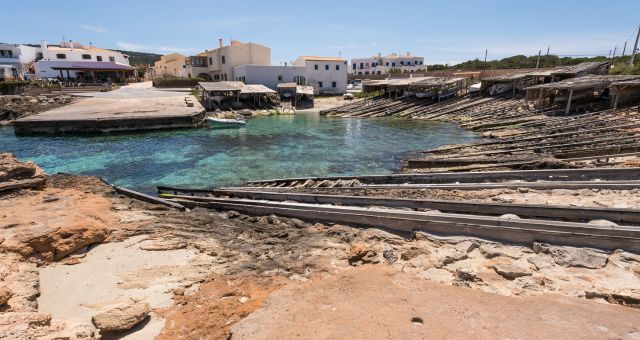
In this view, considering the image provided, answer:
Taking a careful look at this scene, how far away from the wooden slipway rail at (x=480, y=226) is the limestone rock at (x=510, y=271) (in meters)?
1.21

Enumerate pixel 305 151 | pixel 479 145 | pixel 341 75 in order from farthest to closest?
pixel 341 75 → pixel 305 151 → pixel 479 145

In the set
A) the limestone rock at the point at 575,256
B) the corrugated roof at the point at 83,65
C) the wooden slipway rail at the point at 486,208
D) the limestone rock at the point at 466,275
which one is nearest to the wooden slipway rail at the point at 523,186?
the wooden slipway rail at the point at 486,208

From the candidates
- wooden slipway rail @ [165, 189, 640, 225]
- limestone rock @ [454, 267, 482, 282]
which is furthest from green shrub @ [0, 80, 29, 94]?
limestone rock @ [454, 267, 482, 282]

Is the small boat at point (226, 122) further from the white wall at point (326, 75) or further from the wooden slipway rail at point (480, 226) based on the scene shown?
the wooden slipway rail at point (480, 226)

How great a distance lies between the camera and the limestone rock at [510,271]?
670 cm

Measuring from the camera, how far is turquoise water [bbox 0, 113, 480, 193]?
1964cm

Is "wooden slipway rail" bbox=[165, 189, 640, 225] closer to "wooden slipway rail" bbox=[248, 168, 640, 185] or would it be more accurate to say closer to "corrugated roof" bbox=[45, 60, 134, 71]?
"wooden slipway rail" bbox=[248, 168, 640, 185]

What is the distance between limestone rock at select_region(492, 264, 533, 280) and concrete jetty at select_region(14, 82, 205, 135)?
1333 inches

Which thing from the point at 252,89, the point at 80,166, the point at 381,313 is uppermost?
the point at 252,89

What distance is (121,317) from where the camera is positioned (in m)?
5.93

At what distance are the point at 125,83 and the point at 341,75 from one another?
40.0 metres

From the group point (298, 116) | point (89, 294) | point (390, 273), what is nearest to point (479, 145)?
point (390, 273)

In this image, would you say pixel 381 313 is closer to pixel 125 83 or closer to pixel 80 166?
pixel 80 166

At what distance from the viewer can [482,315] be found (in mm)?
Answer: 5430
